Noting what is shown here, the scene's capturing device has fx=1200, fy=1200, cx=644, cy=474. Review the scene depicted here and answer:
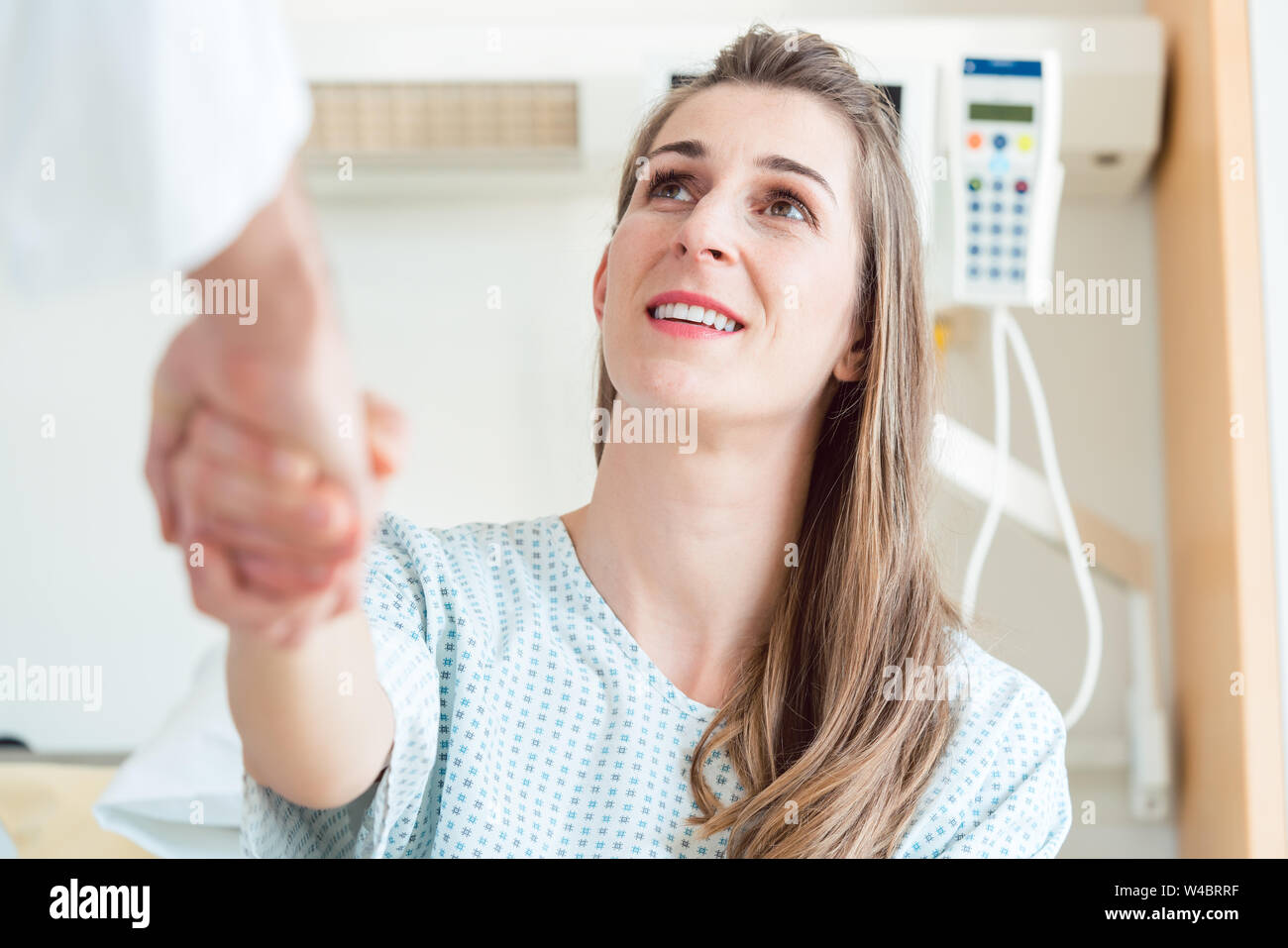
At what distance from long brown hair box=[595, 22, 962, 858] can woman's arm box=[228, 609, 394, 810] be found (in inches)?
11.0

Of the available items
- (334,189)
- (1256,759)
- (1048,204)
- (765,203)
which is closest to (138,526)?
(334,189)

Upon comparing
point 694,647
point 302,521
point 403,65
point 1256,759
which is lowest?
point 1256,759

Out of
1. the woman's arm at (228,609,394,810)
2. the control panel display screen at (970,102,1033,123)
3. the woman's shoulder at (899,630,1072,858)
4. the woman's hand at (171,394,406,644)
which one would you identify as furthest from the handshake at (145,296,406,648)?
the control panel display screen at (970,102,1033,123)

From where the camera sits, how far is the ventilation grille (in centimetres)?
154

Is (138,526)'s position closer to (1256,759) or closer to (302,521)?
(1256,759)

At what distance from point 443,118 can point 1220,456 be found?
1.07 m

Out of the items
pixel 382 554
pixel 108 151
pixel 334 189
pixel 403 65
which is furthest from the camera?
pixel 334 189

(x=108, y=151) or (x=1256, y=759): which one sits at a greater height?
(x=108, y=151)

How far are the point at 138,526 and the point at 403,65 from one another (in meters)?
0.73

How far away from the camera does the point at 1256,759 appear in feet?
4.52
